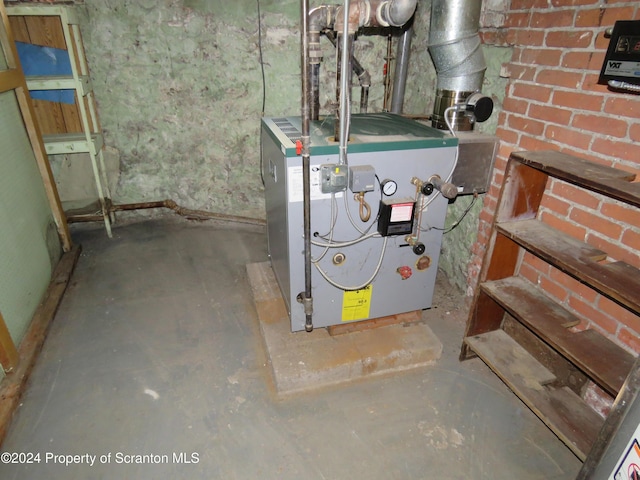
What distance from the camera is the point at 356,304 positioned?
1.86 meters

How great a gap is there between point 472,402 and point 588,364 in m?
0.53

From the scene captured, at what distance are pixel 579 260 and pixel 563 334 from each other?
30cm

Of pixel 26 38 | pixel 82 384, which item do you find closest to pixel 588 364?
pixel 82 384

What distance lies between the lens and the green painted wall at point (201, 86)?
8.38ft

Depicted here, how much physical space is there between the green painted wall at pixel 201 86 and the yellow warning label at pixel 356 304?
708 mm

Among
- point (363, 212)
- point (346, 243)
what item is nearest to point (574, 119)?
point (363, 212)

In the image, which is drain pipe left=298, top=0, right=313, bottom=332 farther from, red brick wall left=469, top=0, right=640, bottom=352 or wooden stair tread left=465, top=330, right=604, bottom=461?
red brick wall left=469, top=0, right=640, bottom=352

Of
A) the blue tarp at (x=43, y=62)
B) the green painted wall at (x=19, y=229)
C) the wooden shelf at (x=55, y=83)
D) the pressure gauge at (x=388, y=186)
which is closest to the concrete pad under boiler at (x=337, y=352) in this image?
the pressure gauge at (x=388, y=186)

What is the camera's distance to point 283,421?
1.60 meters

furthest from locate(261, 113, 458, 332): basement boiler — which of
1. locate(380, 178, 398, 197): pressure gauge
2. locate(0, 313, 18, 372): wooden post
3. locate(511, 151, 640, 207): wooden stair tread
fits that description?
locate(0, 313, 18, 372): wooden post

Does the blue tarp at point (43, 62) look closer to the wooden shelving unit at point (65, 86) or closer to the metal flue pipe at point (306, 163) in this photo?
the wooden shelving unit at point (65, 86)

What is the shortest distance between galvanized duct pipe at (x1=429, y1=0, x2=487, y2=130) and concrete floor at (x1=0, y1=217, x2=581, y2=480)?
1135 millimetres

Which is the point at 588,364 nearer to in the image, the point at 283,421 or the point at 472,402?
the point at 472,402

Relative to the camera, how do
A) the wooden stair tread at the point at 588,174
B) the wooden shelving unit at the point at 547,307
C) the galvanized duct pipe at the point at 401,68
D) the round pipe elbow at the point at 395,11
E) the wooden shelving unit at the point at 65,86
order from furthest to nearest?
the galvanized duct pipe at the point at 401,68 < the wooden shelving unit at the point at 65,86 < the round pipe elbow at the point at 395,11 < the wooden shelving unit at the point at 547,307 < the wooden stair tread at the point at 588,174
